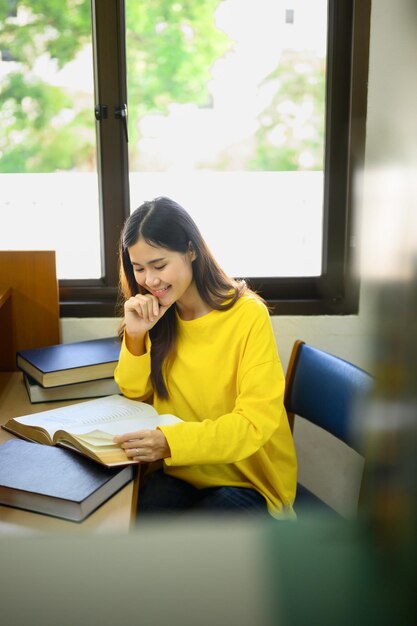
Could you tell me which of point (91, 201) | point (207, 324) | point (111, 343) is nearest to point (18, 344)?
point (111, 343)

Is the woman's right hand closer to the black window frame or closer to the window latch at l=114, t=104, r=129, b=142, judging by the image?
the black window frame

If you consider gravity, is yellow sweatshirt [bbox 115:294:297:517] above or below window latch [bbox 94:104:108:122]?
below

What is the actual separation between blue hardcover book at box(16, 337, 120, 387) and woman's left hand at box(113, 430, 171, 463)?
338 millimetres

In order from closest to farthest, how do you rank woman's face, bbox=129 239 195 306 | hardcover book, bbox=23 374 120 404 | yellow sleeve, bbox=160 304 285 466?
yellow sleeve, bbox=160 304 285 466 < woman's face, bbox=129 239 195 306 < hardcover book, bbox=23 374 120 404

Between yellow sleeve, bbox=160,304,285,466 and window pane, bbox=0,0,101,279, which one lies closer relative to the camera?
yellow sleeve, bbox=160,304,285,466

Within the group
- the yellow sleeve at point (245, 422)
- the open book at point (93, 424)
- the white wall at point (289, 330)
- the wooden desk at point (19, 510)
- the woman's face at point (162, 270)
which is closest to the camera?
the wooden desk at point (19, 510)

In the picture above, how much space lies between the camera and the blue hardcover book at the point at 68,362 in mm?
1394

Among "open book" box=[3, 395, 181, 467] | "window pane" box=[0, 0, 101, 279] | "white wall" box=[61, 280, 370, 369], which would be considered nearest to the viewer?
"open book" box=[3, 395, 181, 467]

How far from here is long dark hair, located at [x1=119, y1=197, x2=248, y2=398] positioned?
4.31 feet

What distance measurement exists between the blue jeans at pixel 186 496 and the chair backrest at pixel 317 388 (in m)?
0.23

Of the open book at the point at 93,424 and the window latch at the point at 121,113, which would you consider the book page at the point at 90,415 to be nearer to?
the open book at the point at 93,424

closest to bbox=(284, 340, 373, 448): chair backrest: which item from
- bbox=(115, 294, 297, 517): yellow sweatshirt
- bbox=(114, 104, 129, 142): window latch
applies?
bbox=(115, 294, 297, 517): yellow sweatshirt

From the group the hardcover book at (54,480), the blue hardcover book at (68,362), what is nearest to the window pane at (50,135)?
the blue hardcover book at (68,362)

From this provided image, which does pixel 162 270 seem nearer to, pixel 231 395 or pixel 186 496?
pixel 231 395
